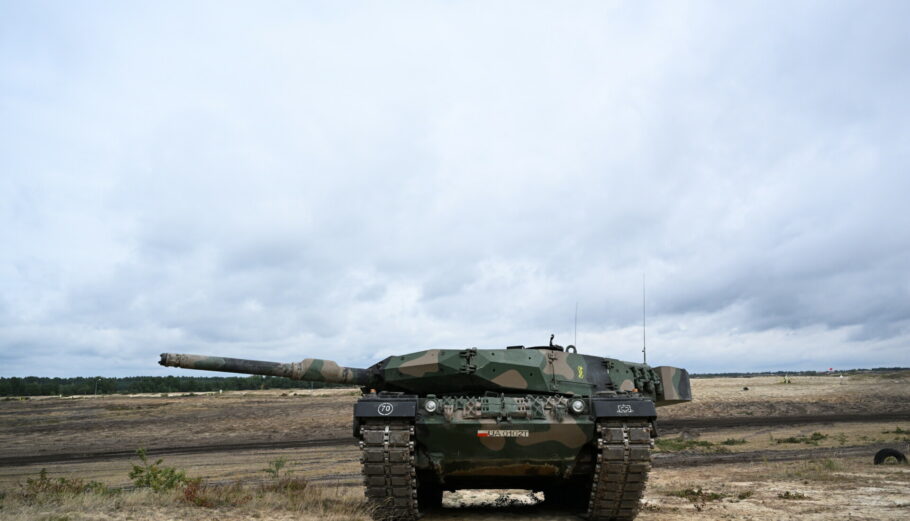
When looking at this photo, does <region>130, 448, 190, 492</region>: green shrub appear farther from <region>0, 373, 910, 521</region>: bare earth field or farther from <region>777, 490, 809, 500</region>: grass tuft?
<region>777, 490, 809, 500</region>: grass tuft

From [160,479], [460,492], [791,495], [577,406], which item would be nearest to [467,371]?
[577,406]

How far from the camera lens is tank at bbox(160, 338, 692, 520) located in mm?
10219

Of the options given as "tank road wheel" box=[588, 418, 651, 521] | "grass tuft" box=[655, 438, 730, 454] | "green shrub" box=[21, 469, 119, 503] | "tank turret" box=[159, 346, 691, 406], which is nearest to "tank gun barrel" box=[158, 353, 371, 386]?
"tank turret" box=[159, 346, 691, 406]

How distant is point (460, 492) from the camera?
16906mm

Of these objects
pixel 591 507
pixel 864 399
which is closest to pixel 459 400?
pixel 591 507

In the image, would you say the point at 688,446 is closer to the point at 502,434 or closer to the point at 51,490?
the point at 502,434

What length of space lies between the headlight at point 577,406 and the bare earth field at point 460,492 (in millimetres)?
2414

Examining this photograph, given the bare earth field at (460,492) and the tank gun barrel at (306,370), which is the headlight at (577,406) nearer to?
the bare earth field at (460,492)

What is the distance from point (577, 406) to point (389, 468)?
9.31ft

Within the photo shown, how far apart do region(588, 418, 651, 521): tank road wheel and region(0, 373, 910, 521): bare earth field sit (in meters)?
1.35

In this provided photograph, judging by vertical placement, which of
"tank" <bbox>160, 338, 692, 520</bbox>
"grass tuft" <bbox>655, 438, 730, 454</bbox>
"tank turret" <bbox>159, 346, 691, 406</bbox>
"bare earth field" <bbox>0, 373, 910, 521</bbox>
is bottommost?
"grass tuft" <bbox>655, 438, 730, 454</bbox>

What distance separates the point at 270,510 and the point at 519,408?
3.82m

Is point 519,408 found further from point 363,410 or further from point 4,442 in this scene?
point 4,442

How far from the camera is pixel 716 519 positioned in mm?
11094
